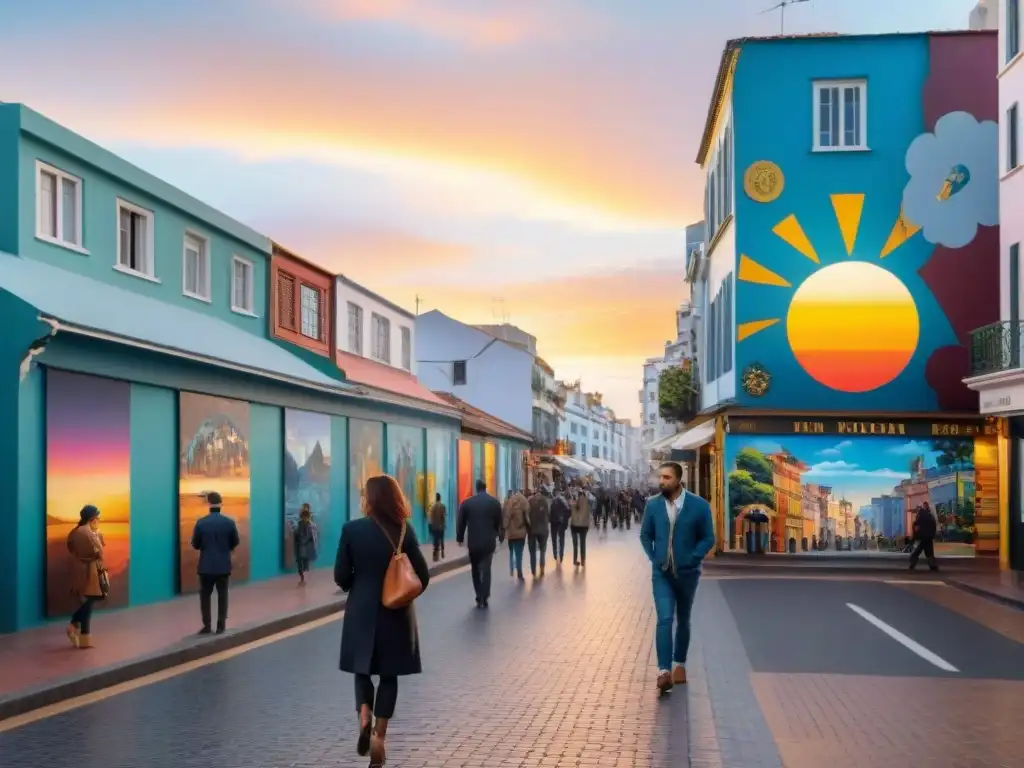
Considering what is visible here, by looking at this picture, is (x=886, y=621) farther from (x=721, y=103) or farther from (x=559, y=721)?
(x=721, y=103)

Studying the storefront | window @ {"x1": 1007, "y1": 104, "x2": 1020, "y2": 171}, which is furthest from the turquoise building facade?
window @ {"x1": 1007, "y1": 104, "x2": 1020, "y2": 171}

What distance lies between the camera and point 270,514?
22.8 m

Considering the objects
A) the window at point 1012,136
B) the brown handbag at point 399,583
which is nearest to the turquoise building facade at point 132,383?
the brown handbag at point 399,583

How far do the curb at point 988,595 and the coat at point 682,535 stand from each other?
391 inches

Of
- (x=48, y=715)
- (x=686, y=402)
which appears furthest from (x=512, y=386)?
(x=48, y=715)

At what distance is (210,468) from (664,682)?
457 inches

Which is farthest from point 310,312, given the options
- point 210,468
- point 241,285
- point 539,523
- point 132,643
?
point 132,643

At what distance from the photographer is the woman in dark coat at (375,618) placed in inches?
281

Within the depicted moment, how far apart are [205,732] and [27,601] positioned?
6.58m

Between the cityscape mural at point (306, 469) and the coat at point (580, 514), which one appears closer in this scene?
the cityscape mural at point (306, 469)

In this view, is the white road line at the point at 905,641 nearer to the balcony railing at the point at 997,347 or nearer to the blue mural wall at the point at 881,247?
the balcony railing at the point at 997,347

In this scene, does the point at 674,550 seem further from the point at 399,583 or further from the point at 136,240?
the point at 136,240

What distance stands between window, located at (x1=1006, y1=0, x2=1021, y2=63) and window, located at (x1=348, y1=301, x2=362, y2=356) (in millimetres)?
16738

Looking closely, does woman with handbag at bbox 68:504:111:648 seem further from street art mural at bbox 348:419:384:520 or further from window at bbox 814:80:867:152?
window at bbox 814:80:867:152
